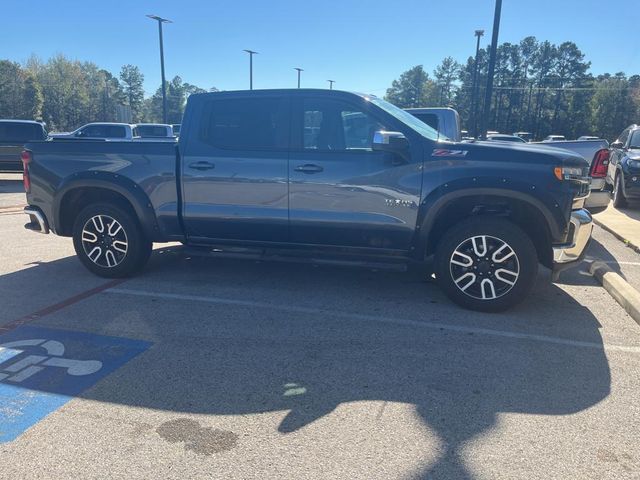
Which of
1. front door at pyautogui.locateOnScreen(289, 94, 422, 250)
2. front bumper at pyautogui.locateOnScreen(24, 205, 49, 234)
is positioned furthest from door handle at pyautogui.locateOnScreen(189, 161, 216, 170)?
front bumper at pyautogui.locateOnScreen(24, 205, 49, 234)

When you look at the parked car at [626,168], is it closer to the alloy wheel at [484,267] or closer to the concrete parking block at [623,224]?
the concrete parking block at [623,224]

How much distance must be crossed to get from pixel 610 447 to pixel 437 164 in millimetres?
2697

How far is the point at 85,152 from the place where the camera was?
5676mm

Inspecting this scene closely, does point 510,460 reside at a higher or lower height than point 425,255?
lower

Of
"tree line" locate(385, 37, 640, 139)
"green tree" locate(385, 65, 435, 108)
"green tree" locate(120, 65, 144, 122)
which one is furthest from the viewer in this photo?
"green tree" locate(120, 65, 144, 122)

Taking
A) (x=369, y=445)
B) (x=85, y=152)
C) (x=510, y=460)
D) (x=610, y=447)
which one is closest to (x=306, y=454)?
(x=369, y=445)

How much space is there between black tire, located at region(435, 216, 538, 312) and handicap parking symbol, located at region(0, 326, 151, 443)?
275cm

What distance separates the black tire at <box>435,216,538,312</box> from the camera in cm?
462

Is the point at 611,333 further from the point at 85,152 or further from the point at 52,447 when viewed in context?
the point at 85,152

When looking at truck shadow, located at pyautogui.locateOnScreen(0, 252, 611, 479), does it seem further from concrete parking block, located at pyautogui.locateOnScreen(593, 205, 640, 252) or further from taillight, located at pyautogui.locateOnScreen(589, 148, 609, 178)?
concrete parking block, located at pyautogui.locateOnScreen(593, 205, 640, 252)

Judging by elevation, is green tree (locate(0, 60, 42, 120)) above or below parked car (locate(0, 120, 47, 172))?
above

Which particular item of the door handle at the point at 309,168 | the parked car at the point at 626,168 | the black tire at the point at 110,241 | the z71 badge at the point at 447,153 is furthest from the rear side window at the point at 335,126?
the parked car at the point at 626,168

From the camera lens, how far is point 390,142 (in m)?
4.59

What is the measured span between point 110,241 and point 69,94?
77.9 m
